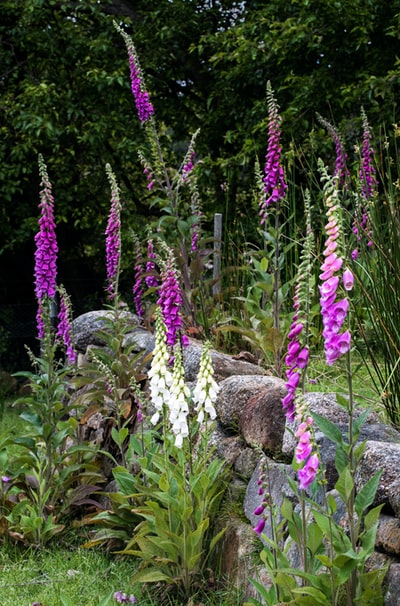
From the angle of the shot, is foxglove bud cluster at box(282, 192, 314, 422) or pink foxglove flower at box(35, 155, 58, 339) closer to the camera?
foxglove bud cluster at box(282, 192, 314, 422)

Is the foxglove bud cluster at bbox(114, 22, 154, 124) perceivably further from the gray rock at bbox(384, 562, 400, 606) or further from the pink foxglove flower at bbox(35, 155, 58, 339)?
the gray rock at bbox(384, 562, 400, 606)

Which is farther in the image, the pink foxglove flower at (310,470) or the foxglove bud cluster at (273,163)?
the foxglove bud cluster at (273,163)

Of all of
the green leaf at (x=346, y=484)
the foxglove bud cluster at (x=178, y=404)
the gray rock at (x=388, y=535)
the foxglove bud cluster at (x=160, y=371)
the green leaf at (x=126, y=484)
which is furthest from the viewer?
the green leaf at (x=126, y=484)

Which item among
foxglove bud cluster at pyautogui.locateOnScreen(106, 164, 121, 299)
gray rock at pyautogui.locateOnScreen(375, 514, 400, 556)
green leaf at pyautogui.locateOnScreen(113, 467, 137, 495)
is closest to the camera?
gray rock at pyautogui.locateOnScreen(375, 514, 400, 556)

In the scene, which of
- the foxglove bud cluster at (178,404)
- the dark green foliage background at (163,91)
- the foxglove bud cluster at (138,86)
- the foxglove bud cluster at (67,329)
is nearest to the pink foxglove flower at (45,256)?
the foxglove bud cluster at (67,329)

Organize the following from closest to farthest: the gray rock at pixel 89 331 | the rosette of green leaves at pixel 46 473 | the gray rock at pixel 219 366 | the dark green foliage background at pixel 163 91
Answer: the rosette of green leaves at pixel 46 473 → the gray rock at pixel 219 366 → the gray rock at pixel 89 331 → the dark green foliage background at pixel 163 91

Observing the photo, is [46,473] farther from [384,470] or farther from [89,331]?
[384,470]

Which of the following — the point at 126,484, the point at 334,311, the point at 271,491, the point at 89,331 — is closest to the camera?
the point at 334,311

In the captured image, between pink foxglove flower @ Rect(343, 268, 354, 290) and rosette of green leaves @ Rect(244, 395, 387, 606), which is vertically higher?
pink foxglove flower @ Rect(343, 268, 354, 290)

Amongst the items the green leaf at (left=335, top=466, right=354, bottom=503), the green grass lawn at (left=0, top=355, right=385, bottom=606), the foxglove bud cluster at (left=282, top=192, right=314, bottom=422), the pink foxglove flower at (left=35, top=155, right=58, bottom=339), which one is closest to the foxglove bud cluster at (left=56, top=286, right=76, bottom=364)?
the pink foxglove flower at (left=35, top=155, right=58, bottom=339)

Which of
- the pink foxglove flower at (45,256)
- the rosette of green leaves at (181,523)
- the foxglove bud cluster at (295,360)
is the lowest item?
the rosette of green leaves at (181,523)

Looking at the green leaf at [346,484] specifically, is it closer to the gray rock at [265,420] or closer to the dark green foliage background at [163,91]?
the gray rock at [265,420]

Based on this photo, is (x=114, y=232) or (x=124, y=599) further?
(x=114, y=232)

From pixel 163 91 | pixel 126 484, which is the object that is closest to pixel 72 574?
pixel 126 484
